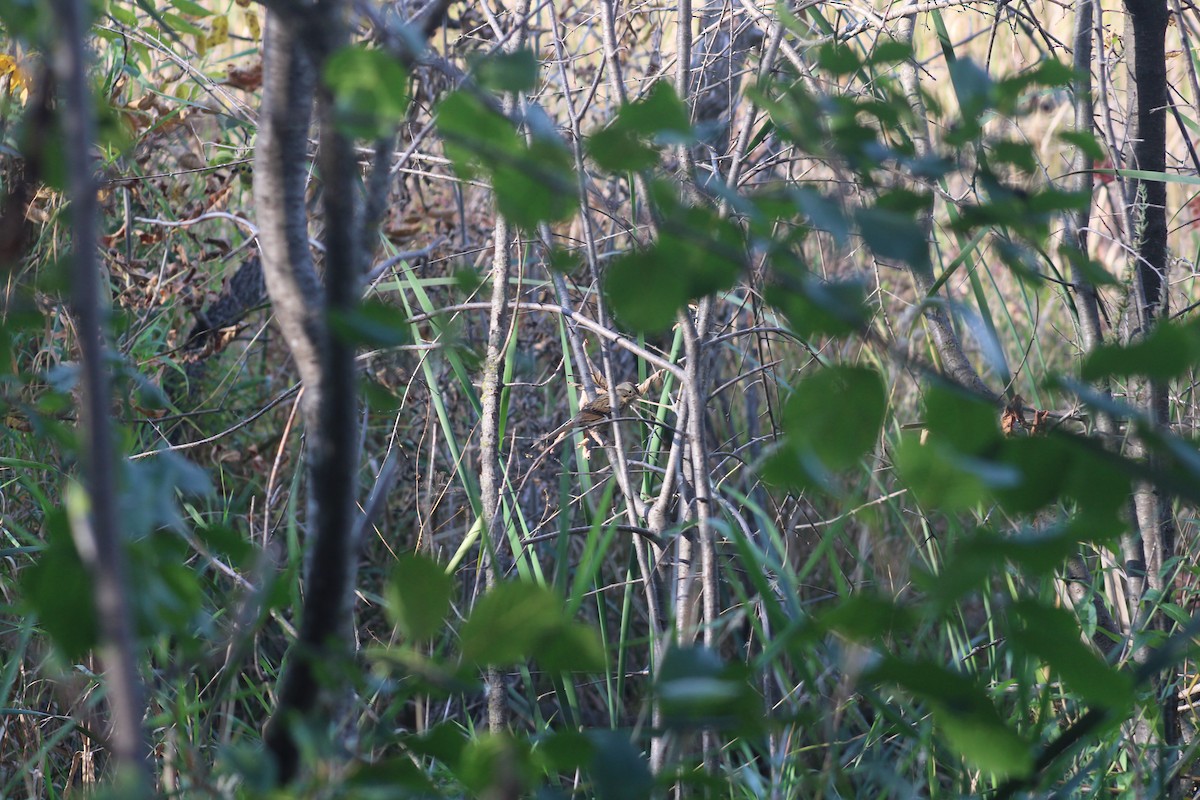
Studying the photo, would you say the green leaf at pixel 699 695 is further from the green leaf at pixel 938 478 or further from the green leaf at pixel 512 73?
the green leaf at pixel 512 73

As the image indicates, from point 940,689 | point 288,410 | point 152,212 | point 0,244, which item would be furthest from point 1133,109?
point 152,212

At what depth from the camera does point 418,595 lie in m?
0.51

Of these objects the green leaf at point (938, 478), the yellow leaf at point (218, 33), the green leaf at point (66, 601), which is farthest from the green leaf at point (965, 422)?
the yellow leaf at point (218, 33)

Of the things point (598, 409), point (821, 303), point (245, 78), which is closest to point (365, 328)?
point (821, 303)

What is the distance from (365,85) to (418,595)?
25 centimetres

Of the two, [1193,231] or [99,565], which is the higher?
[1193,231]

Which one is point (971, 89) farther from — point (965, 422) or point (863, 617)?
point (863, 617)

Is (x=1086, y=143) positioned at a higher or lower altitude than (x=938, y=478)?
higher

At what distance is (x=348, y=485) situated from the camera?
0.58m

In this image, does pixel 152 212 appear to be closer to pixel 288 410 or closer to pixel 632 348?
pixel 288 410

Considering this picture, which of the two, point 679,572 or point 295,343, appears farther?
point 679,572

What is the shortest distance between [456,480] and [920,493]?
182 cm

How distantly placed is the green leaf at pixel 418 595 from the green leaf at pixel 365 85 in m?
0.21

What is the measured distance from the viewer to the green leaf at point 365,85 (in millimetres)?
460
